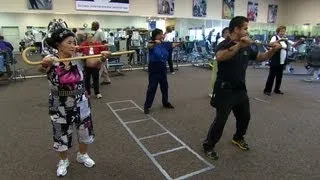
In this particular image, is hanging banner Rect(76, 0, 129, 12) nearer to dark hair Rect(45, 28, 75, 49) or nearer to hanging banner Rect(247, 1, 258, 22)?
hanging banner Rect(247, 1, 258, 22)

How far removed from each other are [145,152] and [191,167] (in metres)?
0.65

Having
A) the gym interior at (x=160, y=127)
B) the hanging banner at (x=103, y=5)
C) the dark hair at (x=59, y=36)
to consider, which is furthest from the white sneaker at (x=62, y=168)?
the hanging banner at (x=103, y=5)

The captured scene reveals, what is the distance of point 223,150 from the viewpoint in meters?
3.55

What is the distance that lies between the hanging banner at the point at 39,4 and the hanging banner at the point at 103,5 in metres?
1.27

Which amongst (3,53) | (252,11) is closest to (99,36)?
(3,53)

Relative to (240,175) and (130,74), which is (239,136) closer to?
(240,175)

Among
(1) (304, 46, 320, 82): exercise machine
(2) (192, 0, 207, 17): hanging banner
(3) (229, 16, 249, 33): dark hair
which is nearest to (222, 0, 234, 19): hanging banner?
(2) (192, 0, 207, 17): hanging banner

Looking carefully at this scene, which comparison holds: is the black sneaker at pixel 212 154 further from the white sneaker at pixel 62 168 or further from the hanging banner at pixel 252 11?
the hanging banner at pixel 252 11

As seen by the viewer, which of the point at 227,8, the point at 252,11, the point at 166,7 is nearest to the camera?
the point at 166,7

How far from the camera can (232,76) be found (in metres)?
3.06

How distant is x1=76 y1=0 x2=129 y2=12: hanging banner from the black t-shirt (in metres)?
11.7

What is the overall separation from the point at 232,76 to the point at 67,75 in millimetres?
1679

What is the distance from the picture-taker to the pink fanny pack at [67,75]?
2621 millimetres

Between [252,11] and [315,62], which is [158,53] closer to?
[315,62]
